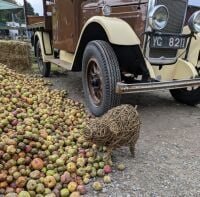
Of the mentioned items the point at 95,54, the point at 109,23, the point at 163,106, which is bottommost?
the point at 163,106

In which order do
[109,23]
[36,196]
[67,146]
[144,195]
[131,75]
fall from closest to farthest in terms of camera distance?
[36,196]
[144,195]
[67,146]
[109,23]
[131,75]

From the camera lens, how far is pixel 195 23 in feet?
14.2

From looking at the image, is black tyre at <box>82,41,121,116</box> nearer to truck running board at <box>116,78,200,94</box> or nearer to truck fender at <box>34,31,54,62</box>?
truck running board at <box>116,78,200,94</box>

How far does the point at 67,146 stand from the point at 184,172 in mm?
1169

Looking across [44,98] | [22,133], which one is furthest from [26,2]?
[22,133]

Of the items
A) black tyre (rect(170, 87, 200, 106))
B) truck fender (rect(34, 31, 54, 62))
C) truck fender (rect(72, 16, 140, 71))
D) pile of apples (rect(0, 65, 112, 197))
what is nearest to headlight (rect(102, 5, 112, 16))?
truck fender (rect(72, 16, 140, 71))

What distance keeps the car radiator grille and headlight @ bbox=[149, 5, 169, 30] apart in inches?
10.0

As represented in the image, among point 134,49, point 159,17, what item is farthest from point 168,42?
point 134,49

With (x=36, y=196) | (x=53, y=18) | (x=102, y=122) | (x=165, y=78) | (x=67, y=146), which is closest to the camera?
(x=36, y=196)

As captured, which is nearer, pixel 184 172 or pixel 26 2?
pixel 184 172

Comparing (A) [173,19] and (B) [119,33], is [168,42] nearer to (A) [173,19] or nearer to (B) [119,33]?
(A) [173,19]

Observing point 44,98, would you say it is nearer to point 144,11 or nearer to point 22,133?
point 22,133

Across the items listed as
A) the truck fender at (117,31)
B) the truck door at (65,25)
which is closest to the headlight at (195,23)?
the truck fender at (117,31)

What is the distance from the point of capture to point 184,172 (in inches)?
111
